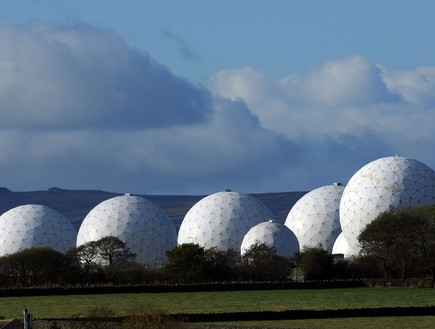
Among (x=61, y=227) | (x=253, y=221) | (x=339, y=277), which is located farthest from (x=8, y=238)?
(x=339, y=277)

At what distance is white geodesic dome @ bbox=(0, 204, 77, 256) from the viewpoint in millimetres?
101688

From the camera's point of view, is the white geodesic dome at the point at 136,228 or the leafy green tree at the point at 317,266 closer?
the leafy green tree at the point at 317,266

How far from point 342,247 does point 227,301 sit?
1667 inches

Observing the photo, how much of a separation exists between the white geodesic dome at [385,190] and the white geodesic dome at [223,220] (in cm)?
1698

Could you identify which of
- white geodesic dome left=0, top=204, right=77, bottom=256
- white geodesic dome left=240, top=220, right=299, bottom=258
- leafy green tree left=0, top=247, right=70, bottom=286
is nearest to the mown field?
leafy green tree left=0, top=247, right=70, bottom=286

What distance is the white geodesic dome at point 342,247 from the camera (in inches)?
3584

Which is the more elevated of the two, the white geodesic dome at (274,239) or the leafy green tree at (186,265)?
the white geodesic dome at (274,239)

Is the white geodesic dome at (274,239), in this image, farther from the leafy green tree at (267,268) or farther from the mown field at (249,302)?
the mown field at (249,302)

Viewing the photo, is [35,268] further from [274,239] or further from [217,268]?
[274,239]

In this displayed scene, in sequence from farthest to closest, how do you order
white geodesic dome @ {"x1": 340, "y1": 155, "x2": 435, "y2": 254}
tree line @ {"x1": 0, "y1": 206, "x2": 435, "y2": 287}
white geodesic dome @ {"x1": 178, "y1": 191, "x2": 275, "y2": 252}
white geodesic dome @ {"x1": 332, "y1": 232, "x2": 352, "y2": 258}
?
white geodesic dome @ {"x1": 178, "y1": 191, "x2": 275, "y2": 252} < white geodesic dome @ {"x1": 332, "y1": 232, "x2": 352, "y2": 258} < white geodesic dome @ {"x1": 340, "y1": 155, "x2": 435, "y2": 254} < tree line @ {"x1": 0, "y1": 206, "x2": 435, "y2": 287}

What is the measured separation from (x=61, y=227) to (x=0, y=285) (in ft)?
107

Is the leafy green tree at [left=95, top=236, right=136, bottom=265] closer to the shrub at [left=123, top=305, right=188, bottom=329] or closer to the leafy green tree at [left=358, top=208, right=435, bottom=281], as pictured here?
the leafy green tree at [left=358, top=208, right=435, bottom=281]

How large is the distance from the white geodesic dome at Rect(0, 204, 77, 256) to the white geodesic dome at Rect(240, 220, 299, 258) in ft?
75.3

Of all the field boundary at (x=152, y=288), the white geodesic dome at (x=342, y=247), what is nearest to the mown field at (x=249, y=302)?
the field boundary at (x=152, y=288)
